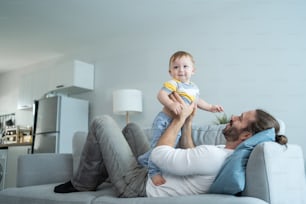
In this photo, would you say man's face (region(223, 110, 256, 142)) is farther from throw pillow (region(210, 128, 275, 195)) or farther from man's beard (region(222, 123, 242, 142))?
throw pillow (region(210, 128, 275, 195))

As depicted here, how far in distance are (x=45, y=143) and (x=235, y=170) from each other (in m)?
3.81

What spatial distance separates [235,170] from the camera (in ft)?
3.77

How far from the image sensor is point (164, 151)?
50.8 inches

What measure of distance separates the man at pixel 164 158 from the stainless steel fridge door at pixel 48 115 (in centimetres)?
277

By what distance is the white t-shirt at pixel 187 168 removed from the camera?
1216 millimetres

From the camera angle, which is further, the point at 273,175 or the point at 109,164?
the point at 109,164

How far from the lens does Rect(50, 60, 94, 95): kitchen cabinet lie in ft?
15.3

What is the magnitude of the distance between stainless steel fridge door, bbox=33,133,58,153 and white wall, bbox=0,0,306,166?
2.70 feet

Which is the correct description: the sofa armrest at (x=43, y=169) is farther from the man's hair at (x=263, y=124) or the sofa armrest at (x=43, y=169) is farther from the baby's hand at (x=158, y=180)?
the man's hair at (x=263, y=124)

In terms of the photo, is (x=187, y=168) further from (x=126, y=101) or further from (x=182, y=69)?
(x=126, y=101)

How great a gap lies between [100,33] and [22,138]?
2.44 m

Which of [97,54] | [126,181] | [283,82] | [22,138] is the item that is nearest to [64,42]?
[97,54]

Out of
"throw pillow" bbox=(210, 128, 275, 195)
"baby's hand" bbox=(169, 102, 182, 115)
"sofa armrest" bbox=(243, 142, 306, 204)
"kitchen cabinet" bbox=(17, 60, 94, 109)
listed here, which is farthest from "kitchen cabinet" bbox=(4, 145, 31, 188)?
"sofa armrest" bbox=(243, 142, 306, 204)

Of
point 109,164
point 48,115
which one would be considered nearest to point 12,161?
point 48,115
